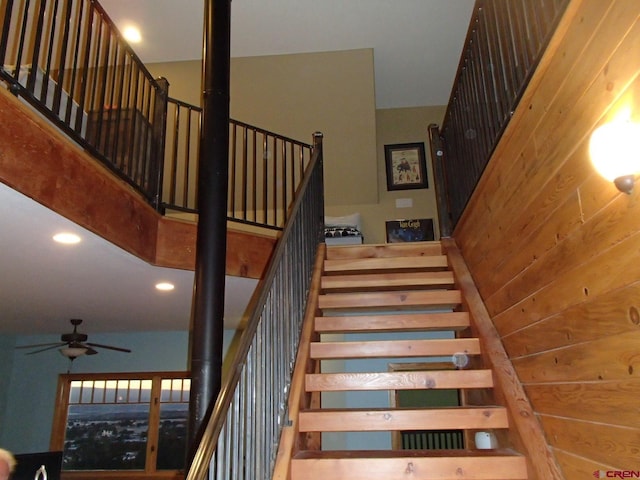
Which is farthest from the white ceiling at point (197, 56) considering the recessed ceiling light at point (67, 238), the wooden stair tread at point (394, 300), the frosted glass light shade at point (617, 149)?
the frosted glass light shade at point (617, 149)

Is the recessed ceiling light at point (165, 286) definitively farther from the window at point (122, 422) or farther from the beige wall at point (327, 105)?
the window at point (122, 422)

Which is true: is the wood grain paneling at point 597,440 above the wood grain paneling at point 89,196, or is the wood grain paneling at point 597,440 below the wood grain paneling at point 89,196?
below

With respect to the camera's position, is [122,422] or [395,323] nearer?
[395,323]

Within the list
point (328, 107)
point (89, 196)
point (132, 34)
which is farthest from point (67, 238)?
point (132, 34)

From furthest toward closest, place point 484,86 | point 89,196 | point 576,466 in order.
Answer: point 484,86 → point 89,196 → point 576,466

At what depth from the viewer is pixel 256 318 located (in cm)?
193

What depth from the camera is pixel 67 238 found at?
2.79m

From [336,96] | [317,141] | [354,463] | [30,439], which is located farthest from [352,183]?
[30,439]

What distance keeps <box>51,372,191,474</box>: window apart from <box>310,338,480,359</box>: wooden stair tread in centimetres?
422

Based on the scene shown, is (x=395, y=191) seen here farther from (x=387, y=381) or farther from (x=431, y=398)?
(x=387, y=381)

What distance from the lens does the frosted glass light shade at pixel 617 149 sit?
1.23m

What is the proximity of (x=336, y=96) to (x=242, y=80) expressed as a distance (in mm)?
1254

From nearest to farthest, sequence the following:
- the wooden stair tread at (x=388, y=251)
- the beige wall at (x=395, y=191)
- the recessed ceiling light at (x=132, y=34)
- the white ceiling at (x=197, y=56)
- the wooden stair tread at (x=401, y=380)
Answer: the wooden stair tread at (x=401, y=380), the white ceiling at (x=197, y=56), the wooden stair tread at (x=388, y=251), the recessed ceiling light at (x=132, y=34), the beige wall at (x=395, y=191)

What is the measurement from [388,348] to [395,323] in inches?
10.3
